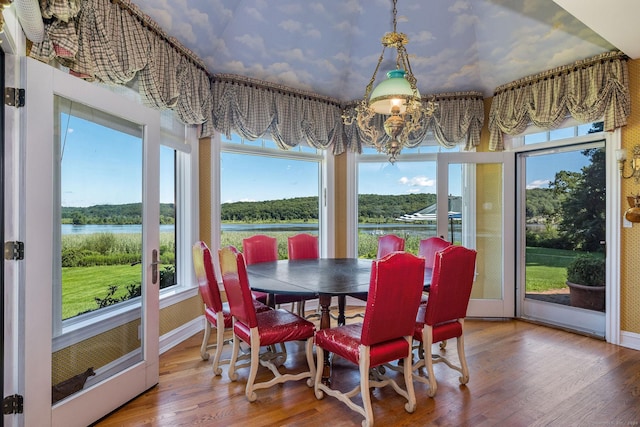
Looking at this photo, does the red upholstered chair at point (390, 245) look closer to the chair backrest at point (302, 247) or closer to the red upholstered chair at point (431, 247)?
the red upholstered chair at point (431, 247)

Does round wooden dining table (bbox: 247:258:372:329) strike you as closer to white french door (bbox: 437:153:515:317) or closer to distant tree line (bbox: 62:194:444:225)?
distant tree line (bbox: 62:194:444:225)

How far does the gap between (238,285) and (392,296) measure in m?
0.99

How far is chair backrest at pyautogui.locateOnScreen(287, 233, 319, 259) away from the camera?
4102mm

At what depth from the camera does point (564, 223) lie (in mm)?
4121

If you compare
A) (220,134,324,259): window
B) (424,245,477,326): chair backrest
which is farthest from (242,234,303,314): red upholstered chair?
(424,245,477,326): chair backrest

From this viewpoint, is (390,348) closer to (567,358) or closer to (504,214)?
(567,358)

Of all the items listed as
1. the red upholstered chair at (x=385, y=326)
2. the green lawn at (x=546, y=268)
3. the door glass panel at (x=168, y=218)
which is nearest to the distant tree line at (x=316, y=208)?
the door glass panel at (x=168, y=218)

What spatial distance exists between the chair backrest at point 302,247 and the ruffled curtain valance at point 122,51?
1.64 meters

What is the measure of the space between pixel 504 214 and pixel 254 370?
350cm

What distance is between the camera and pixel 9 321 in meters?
1.77

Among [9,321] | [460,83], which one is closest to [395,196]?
[460,83]

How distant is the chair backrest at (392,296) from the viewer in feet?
6.72

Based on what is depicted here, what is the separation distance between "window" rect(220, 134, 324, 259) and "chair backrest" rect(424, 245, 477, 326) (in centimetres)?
269

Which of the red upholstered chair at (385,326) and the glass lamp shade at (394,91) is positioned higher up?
the glass lamp shade at (394,91)
